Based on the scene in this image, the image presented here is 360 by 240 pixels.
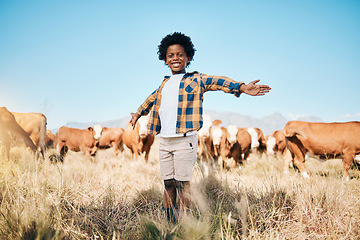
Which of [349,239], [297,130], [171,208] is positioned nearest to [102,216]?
[171,208]

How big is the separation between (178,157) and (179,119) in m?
0.44

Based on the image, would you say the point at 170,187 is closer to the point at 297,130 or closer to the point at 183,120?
the point at 183,120

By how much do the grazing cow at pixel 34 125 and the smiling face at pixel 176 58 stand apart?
271 inches

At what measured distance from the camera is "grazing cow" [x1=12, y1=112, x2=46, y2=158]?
7.97 metres

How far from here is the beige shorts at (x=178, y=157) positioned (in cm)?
264

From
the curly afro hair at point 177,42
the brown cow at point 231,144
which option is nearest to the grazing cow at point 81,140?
the brown cow at point 231,144

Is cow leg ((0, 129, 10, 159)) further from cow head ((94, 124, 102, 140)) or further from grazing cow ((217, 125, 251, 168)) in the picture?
cow head ((94, 124, 102, 140))

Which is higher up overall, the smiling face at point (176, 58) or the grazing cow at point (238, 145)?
the smiling face at point (176, 58)

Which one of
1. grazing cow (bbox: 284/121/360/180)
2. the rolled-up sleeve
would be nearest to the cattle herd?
grazing cow (bbox: 284/121/360/180)

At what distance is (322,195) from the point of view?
2979mm

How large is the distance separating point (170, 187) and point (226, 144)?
635 centimetres

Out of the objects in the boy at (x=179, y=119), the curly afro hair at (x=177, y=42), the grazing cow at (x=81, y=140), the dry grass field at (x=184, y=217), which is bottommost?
the grazing cow at (x=81, y=140)

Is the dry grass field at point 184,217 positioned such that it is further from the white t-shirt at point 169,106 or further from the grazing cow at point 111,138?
the grazing cow at point 111,138

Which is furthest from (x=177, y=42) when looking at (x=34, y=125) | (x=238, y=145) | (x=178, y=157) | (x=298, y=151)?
(x=34, y=125)
